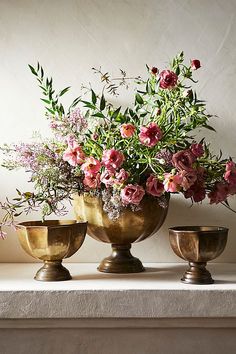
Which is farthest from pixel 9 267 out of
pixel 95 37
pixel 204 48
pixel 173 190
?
pixel 204 48

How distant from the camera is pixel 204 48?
1.67 metres

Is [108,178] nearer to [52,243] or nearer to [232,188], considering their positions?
[52,243]

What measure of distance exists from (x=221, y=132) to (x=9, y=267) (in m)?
0.67

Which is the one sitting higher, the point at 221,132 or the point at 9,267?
the point at 221,132

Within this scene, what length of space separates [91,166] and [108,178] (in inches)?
1.8

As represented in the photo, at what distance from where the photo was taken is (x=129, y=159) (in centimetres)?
143

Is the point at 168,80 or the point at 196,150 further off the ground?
the point at 168,80

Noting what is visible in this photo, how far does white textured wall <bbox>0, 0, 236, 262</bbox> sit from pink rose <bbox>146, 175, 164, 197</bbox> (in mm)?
302

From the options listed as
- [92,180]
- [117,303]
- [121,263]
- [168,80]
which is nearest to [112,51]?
[168,80]

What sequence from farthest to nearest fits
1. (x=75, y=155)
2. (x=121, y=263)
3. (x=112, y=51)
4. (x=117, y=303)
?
(x=112, y=51), (x=121, y=263), (x=75, y=155), (x=117, y=303)

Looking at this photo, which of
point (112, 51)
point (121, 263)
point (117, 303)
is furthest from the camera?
point (112, 51)

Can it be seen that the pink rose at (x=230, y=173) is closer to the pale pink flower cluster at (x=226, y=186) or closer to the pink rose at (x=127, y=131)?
the pale pink flower cluster at (x=226, y=186)

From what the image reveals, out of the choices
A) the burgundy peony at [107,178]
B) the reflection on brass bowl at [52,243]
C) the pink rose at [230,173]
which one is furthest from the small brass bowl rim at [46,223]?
the pink rose at [230,173]
